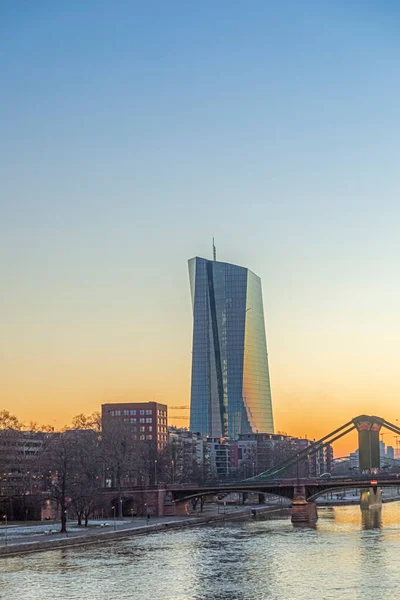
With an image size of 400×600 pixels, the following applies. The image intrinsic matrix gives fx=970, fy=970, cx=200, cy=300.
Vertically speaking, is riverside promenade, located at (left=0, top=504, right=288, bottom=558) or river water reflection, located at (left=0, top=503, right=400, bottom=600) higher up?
riverside promenade, located at (left=0, top=504, right=288, bottom=558)

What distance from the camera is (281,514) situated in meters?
157

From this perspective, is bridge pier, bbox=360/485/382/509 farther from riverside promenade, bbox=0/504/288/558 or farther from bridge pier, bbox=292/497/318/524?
bridge pier, bbox=292/497/318/524

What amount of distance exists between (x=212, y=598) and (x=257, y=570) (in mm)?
14653

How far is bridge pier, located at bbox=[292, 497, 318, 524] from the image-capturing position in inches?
5236

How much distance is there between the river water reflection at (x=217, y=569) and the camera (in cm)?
6662

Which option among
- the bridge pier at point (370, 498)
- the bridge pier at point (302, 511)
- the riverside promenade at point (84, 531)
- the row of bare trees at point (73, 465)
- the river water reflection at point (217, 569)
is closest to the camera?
the river water reflection at point (217, 569)

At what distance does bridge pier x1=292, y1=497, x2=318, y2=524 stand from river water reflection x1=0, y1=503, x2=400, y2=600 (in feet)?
69.0

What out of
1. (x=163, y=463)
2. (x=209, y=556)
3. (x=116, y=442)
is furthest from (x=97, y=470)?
(x=209, y=556)

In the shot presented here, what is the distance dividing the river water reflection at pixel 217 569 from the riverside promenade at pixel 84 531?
205 cm

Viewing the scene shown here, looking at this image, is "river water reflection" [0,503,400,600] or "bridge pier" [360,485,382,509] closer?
"river water reflection" [0,503,400,600]

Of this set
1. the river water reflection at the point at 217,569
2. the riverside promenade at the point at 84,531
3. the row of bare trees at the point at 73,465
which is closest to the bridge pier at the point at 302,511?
the riverside promenade at the point at 84,531

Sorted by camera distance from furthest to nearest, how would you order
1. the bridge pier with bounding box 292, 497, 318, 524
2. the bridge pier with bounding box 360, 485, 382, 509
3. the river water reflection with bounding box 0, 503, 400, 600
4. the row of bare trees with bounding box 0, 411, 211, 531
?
the bridge pier with bounding box 360, 485, 382, 509, the bridge pier with bounding box 292, 497, 318, 524, the row of bare trees with bounding box 0, 411, 211, 531, the river water reflection with bounding box 0, 503, 400, 600

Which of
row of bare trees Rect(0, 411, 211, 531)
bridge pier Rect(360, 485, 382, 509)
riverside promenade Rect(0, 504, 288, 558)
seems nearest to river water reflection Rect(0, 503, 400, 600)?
riverside promenade Rect(0, 504, 288, 558)

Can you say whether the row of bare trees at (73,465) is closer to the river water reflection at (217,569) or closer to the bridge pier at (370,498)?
the river water reflection at (217,569)
